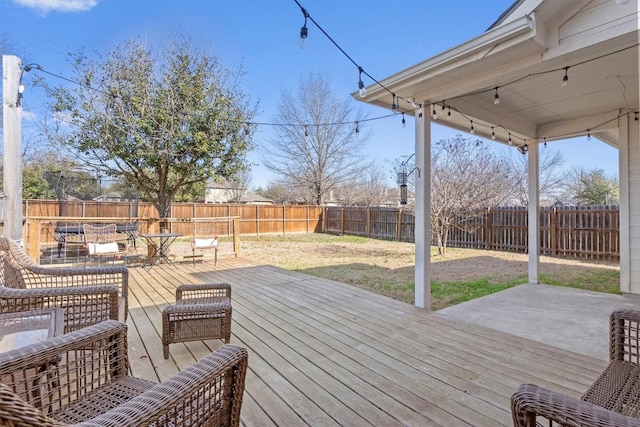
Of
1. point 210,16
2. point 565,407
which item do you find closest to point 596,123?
point 565,407

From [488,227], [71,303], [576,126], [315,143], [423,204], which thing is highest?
[315,143]

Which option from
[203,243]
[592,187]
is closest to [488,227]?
[203,243]

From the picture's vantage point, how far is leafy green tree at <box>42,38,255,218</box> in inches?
260

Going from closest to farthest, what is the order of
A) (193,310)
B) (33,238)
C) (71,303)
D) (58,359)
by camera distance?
(58,359)
(71,303)
(193,310)
(33,238)

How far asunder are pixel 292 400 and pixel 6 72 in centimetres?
542

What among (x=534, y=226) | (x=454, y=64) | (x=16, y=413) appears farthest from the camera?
(x=534, y=226)

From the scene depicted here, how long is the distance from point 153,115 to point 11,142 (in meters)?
2.78

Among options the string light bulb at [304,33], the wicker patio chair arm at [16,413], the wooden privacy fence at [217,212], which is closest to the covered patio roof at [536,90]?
the string light bulb at [304,33]

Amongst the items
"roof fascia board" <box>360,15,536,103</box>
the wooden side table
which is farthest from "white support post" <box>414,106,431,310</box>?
the wooden side table

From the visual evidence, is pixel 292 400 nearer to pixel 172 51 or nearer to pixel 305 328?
pixel 305 328

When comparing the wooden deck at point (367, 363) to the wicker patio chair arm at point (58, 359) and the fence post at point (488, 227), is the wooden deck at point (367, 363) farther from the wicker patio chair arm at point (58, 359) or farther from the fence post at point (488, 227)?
the fence post at point (488, 227)

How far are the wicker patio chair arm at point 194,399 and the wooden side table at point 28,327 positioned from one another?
991 mm

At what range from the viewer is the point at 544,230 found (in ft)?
29.0

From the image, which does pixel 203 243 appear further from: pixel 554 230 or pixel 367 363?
pixel 554 230
